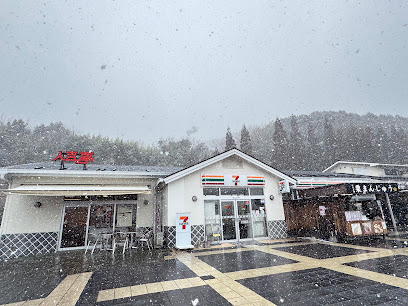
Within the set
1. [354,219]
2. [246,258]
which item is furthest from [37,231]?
[354,219]

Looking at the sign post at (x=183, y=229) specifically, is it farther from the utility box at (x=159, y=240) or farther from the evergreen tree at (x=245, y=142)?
the evergreen tree at (x=245, y=142)

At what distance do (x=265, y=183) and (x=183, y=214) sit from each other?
186 inches

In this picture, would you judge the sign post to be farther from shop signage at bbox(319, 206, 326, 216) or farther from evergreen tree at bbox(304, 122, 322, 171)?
evergreen tree at bbox(304, 122, 322, 171)

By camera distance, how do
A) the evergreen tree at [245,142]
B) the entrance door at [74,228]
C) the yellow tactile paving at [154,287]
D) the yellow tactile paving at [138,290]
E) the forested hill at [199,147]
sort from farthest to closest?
the evergreen tree at [245,142] < the forested hill at [199,147] < the entrance door at [74,228] < the yellow tactile paving at [154,287] < the yellow tactile paving at [138,290]

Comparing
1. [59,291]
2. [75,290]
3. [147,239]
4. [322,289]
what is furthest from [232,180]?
[59,291]

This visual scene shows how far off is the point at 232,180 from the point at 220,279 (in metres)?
6.30

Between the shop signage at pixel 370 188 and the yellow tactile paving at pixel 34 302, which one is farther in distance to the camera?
the shop signage at pixel 370 188

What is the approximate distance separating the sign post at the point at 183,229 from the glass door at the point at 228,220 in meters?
1.85

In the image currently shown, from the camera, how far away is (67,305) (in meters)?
3.88

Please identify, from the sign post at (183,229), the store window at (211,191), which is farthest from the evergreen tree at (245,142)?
the sign post at (183,229)

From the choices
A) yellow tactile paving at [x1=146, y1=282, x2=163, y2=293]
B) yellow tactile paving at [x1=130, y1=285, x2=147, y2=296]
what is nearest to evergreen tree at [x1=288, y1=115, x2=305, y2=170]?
yellow tactile paving at [x1=146, y1=282, x2=163, y2=293]

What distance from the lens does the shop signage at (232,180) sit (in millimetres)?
10716

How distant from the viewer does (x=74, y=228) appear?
396 inches

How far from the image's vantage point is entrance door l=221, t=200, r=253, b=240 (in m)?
10.6
